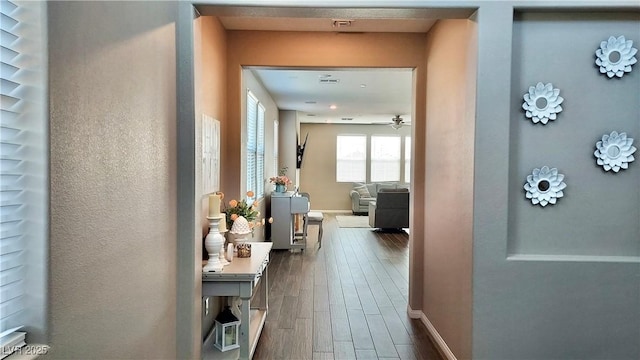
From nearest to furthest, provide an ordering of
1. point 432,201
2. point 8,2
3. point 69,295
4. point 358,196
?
point 8,2 < point 69,295 < point 432,201 < point 358,196

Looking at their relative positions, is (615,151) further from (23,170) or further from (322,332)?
(23,170)

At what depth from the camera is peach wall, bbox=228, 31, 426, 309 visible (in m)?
3.52

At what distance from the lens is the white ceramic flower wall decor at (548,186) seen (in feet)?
7.34

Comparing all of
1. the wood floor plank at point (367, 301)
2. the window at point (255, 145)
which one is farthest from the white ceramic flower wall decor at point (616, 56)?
the window at point (255, 145)

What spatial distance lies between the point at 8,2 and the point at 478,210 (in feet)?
7.17

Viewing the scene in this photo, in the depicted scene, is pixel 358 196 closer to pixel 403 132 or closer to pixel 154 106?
pixel 403 132

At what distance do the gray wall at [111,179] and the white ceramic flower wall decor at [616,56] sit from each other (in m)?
2.41

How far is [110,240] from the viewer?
1448 millimetres

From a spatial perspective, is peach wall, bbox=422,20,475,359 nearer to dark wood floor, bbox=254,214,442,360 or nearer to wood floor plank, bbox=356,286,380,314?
dark wood floor, bbox=254,214,442,360

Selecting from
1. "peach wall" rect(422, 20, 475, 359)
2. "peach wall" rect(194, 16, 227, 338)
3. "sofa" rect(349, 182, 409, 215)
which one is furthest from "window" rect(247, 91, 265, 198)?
"sofa" rect(349, 182, 409, 215)

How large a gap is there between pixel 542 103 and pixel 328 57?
6.19ft

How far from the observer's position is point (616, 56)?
2240 mm

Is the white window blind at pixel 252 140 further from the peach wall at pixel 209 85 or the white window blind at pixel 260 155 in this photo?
A: the peach wall at pixel 209 85

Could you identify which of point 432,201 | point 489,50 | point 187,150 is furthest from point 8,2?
point 432,201
